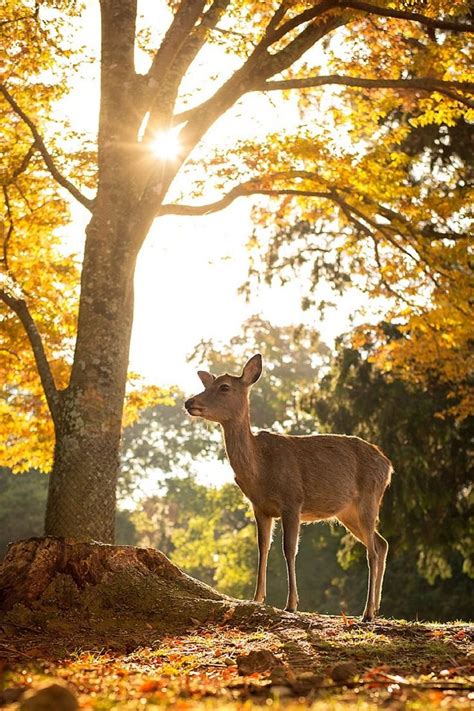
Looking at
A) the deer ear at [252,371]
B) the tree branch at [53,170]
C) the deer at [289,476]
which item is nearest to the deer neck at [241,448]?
the deer at [289,476]

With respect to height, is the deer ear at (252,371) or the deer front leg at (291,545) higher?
the deer ear at (252,371)

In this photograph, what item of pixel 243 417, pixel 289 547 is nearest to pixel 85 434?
pixel 243 417

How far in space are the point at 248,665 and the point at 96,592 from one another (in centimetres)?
388

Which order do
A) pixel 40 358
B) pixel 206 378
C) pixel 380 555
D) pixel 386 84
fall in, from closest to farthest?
pixel 206 378 < pixel 380 555 < pixel 40 358 < pixel 386 84

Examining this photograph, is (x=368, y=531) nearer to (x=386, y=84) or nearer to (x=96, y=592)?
(x=96, y=592)

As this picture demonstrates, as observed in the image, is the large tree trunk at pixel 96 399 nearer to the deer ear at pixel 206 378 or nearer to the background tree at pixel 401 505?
the deer ear at pixel 206 378

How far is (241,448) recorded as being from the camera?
10203 millimetres

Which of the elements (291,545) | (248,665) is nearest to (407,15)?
(291,545)

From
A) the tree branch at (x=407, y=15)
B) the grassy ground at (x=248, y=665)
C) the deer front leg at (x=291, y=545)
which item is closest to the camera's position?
the grassy ground at (x=248, y=665)

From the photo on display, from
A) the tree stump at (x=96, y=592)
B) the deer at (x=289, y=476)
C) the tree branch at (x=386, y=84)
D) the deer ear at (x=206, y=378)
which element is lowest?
the tree stump at (x=96, y=592)

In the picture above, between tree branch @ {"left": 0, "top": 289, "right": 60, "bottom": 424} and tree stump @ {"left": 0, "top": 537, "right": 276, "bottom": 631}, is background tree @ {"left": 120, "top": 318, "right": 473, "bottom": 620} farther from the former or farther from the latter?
tree stump @ {"left": 0, "top": 537, "right": 276, "bottom": 631}

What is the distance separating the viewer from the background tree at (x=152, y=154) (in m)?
10.7

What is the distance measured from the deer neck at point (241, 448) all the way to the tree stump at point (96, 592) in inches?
52.4

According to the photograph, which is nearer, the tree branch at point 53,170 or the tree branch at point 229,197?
the tree branch at point 53,170
